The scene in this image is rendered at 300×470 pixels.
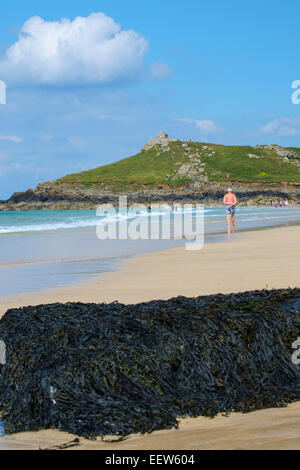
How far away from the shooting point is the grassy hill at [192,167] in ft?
394

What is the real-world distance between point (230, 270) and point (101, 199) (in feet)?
314

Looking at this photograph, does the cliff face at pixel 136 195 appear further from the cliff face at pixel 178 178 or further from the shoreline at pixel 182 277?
the shoreline at pixel 182 277

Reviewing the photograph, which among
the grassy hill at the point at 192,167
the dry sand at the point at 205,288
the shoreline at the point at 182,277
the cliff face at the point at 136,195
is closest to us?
the dry sand at the point at 205,288

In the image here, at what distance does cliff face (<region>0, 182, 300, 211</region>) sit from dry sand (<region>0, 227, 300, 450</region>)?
7764 cm

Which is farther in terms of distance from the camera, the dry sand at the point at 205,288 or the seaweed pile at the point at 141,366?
the seaweed pile at the point at 141,366

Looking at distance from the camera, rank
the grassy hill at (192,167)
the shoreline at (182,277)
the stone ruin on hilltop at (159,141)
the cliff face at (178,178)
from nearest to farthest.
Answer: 1. the shoreline at (182,277)
2. the cliff face at (178,178)
3. the grassy hill at (192,167)
4. the stone ruin on hilltop at (159,141)

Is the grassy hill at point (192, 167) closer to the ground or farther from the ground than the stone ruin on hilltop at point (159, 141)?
closer to the ground

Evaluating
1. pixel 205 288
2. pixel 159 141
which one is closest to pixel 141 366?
pixel 205 288

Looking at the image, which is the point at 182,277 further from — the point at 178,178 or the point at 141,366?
the point at 178,178

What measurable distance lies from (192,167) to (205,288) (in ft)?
420

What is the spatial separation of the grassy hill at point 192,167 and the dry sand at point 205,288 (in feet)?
329

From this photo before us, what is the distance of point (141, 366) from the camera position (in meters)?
3.44

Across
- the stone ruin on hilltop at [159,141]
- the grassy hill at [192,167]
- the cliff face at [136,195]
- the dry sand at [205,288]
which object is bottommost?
the dry sand at [205,288]

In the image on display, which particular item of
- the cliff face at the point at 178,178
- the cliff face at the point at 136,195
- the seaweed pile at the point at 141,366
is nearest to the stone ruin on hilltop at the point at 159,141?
the cliff face at the point at 178,178
